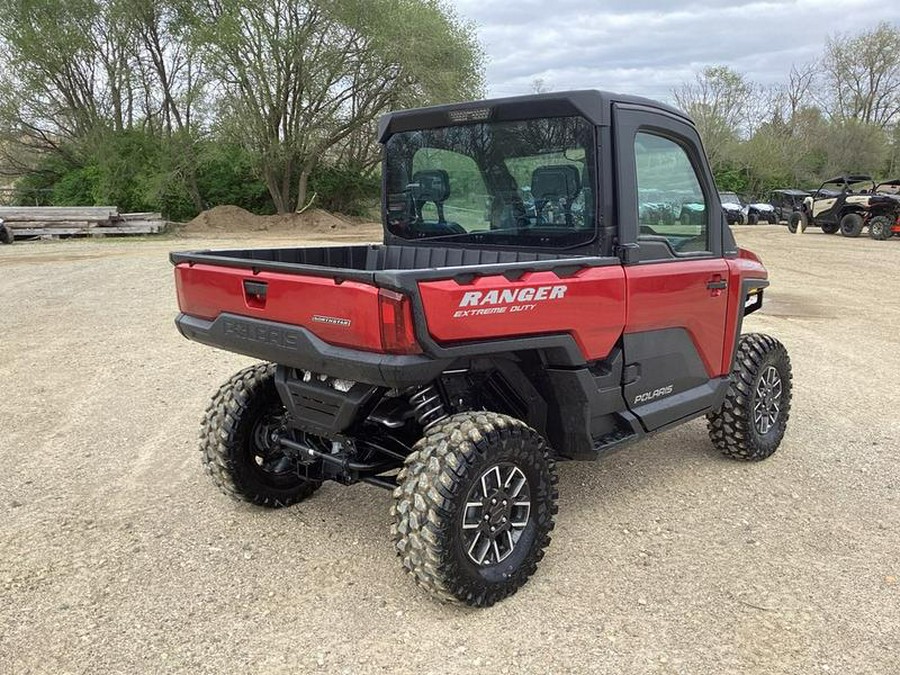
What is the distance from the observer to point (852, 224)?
23422mm

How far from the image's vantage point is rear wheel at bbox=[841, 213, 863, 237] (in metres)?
23.3

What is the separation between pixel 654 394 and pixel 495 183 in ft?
4.40

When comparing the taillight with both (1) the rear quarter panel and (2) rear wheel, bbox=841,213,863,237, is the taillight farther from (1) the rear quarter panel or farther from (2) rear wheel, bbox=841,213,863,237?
(2) rear wheel, bbox=841,213,863,237

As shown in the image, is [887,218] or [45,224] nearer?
[887,218]

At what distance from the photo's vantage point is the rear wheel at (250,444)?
366cm

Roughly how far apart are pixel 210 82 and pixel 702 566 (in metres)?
27.5

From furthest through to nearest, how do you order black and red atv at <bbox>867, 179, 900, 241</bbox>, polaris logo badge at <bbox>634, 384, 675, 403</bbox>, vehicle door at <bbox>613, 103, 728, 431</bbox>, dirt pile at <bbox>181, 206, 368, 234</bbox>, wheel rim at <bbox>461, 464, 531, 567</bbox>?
dirt pile at <bbox>181, 206, 368, 234</bbox> → black and red atv at <bbox>867, 179, 900, 241</bbox> → polaris logo badge at <bbox>634, 384, 675, 403</bbox> → vehicle door at <bbox>613, 103, 728, 431</bbox> → wheel rim at <bbox>461, 464, 531, 567</bbox>

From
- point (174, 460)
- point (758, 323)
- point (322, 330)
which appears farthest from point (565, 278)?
point (758, 323)

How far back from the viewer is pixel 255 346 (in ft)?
10.0

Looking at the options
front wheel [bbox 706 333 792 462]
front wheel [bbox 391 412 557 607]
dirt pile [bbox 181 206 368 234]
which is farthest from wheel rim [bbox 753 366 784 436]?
dirt pile [bbox 181 206 368 234]

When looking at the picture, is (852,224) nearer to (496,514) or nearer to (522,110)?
(522,110)

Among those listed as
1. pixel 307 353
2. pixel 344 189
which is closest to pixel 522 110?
pixel 307 353

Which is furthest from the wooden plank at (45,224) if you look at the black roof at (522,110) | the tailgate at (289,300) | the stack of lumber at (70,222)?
the tailgate at (289,300)

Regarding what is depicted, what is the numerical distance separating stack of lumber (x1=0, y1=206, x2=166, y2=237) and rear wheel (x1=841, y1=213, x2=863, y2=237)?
22497 mm
